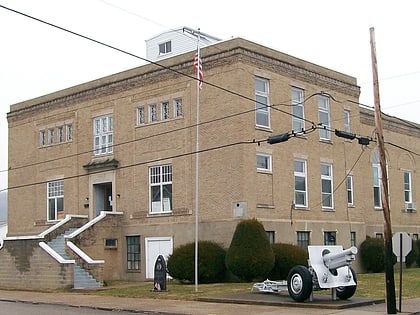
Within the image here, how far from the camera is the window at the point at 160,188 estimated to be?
35.0 meters

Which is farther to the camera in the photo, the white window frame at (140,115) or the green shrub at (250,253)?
the white window frame at (140,115)

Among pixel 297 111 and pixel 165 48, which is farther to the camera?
pixel 165 48

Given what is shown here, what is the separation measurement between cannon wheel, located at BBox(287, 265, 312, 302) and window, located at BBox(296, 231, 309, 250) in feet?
40.3

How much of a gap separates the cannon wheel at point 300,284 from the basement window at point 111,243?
51.7ft

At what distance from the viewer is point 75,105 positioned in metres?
40.4

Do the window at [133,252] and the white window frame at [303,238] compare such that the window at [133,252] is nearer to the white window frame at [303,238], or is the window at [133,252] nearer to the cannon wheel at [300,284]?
the white window frame at [303,238]

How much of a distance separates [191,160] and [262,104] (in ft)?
14.2

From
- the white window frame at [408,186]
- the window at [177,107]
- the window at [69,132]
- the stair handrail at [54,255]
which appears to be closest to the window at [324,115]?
the window at [177,107]

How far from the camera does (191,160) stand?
111ft

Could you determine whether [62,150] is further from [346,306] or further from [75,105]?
[346,306]

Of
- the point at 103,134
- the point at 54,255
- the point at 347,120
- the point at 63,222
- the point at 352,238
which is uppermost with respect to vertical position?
the point at 347,120

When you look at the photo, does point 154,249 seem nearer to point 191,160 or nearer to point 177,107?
point 191,160

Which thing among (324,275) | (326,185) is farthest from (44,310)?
(326,185)

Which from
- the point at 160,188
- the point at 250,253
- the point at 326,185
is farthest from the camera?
the point at 326,185
